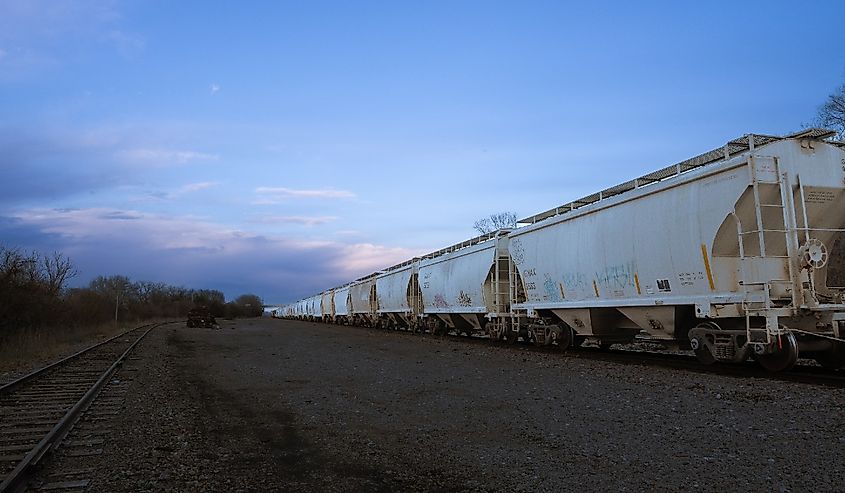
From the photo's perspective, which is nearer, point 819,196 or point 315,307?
point 819,196

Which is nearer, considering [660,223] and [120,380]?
[660,223]

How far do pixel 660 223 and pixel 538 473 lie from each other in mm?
7671

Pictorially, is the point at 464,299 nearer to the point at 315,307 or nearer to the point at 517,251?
the point at 517,251

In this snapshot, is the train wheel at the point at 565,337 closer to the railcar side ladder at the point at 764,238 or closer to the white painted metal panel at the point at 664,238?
the white painted metal panel at the point at 664,238

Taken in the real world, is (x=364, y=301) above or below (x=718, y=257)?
below

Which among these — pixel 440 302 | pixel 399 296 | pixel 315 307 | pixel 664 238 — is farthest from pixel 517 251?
pixel 315 307

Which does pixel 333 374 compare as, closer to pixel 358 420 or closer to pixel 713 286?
pixel 358 420

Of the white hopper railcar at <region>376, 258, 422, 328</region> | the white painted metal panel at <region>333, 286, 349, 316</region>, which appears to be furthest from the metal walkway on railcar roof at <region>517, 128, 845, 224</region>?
the white painted metal panel at <region>333, 286, 349, 316</region>

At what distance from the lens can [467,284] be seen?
2177cm

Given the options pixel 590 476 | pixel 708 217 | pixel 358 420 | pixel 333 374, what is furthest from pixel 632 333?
pixel 590 476

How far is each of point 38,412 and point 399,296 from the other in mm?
23238

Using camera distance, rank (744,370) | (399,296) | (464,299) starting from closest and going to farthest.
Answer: (744,370), (464,299), (399,296)

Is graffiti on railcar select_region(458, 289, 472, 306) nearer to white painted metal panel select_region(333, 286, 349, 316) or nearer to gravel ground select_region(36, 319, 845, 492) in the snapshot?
gravel ground select_region(36, 319, 845, 492)

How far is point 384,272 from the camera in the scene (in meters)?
36.5
